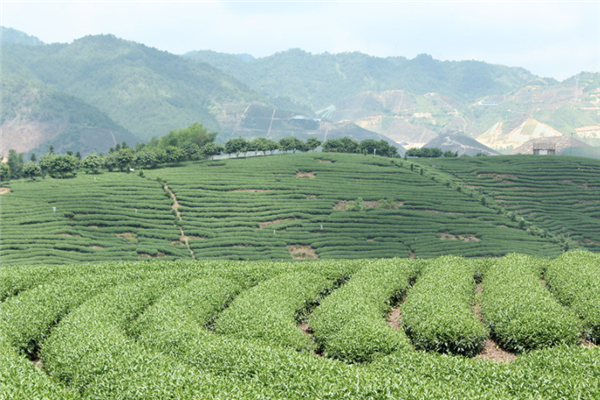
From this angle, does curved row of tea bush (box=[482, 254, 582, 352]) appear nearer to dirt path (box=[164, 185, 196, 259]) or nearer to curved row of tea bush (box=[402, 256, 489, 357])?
curved row of tea bush (box=[402, 256, 489, 357])

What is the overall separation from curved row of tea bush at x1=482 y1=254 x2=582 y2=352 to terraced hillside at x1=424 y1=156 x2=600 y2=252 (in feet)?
226

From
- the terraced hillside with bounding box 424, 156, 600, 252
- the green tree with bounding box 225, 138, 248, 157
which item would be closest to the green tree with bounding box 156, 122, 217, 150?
the green tree with bounding box 225, 138, 248, 157

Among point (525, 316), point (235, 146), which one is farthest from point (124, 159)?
point (525, 316)

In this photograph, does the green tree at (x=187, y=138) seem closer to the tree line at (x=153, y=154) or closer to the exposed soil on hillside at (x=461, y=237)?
the tree line at (x=153, y=154)

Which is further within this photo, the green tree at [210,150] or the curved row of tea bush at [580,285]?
the green tree at [210,150]

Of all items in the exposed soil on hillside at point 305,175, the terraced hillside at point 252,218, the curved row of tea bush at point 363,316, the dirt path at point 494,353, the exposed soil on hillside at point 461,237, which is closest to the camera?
the curved row of tea bush at point 363,316

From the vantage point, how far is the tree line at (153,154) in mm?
97938

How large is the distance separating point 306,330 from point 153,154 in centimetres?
9266

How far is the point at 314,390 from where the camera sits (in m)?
13.4

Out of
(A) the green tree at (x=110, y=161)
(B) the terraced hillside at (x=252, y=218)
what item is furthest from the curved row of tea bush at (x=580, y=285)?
(A) the green tree at (x=110, y=161)

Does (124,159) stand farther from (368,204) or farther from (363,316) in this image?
(363,316)

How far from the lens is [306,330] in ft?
65.1

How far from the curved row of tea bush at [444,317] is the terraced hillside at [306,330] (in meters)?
0.06

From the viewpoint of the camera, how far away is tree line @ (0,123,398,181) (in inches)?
3856
